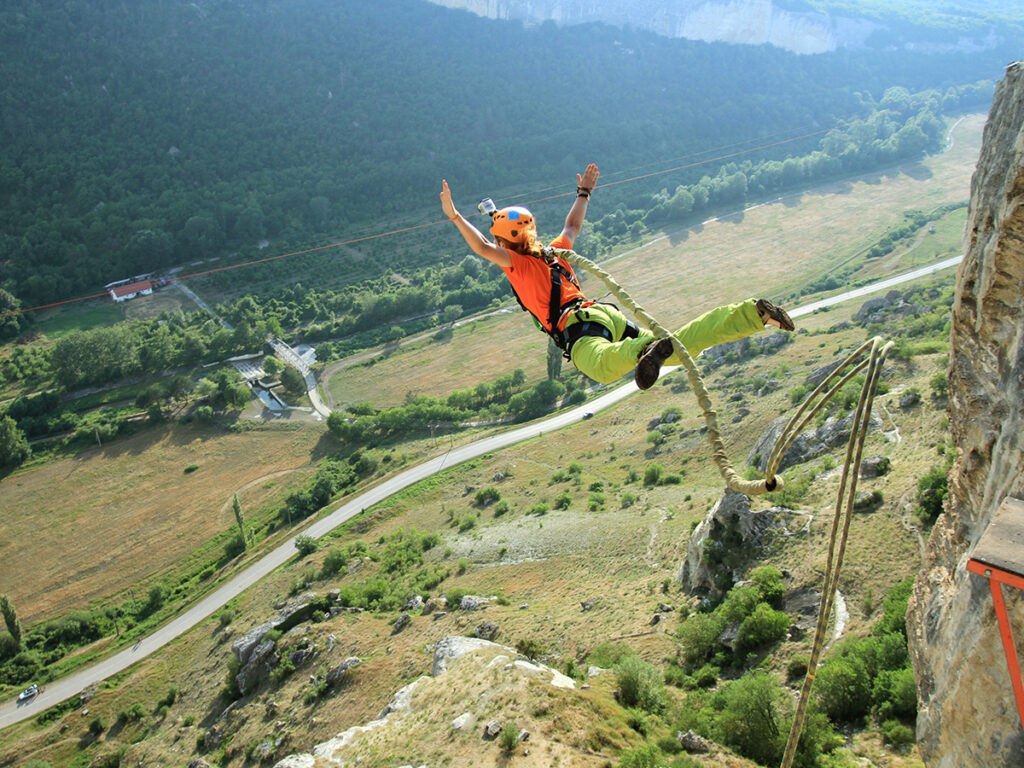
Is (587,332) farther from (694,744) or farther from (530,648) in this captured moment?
(530,648)

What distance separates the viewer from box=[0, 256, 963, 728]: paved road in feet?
102

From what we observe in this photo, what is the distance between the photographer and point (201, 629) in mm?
33125

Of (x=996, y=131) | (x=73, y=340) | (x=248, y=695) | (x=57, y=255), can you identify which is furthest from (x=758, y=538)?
(x=57, y=255)

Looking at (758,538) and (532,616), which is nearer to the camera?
(758,538)

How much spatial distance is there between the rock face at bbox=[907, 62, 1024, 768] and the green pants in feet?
7.53

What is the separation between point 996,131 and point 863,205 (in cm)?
9884

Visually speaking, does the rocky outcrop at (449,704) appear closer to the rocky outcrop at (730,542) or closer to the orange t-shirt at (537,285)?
the rocky outcrop at (730,542)

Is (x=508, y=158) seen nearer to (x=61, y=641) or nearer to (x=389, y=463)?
(x=389, y=463)

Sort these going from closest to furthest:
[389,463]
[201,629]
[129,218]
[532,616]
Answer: [532,616] → [201,629] → [389,463] → [129,218]

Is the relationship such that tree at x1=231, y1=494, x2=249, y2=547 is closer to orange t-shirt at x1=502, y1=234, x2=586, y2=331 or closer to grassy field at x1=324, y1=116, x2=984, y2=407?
grassy field at x1=324, y1=116, x2=984, y2=407

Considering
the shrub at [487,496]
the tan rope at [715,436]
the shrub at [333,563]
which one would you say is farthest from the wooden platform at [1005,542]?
the shrub at [487,496]

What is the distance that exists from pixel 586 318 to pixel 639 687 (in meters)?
10.2

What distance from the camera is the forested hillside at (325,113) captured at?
83812 mm

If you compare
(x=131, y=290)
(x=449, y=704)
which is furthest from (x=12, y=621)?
(x=131, y=290)
